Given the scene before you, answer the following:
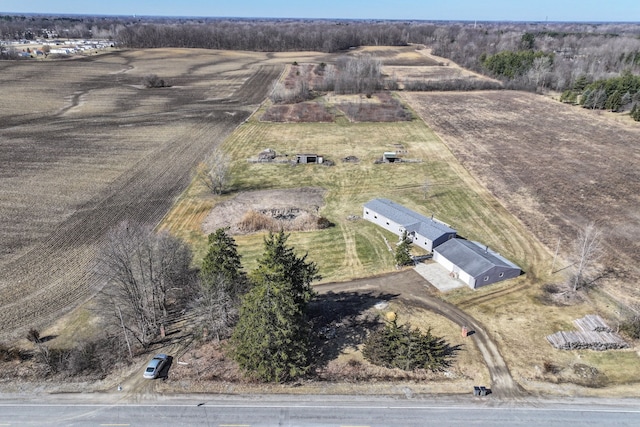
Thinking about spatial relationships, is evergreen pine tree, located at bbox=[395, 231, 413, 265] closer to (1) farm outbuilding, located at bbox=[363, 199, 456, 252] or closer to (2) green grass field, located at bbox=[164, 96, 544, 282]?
(2) green grass field, located at bbox=[164, 96, 544, 282]

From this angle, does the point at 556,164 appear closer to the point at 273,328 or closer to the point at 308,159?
the point at 308,159

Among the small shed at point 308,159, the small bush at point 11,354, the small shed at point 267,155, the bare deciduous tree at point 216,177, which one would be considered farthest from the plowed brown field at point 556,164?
the small bush at point 11,354

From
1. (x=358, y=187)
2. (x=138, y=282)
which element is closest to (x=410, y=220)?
(x=358, y=187)

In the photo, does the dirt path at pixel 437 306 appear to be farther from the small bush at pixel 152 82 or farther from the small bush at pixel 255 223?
the small bush at pixel 152 82

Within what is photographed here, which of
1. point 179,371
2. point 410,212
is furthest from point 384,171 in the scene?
point 179,371

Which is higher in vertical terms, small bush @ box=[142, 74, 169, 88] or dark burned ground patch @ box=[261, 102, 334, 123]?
small bush @ box=[142, 74, 169, 88]

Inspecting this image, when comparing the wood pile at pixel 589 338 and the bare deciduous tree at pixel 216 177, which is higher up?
the bare deciduous tree at pixel 216 177

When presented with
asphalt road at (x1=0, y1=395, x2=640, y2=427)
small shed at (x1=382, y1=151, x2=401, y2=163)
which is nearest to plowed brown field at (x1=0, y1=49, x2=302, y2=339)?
asphalt road at (x1=0, y1=395, x2=640, y2=427)
